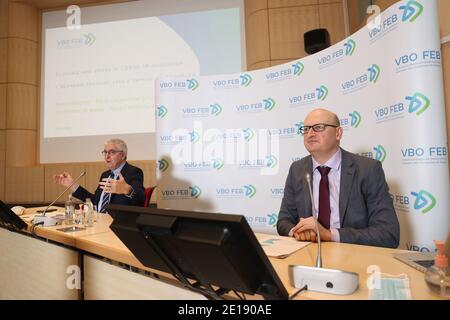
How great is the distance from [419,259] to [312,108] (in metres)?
1.99

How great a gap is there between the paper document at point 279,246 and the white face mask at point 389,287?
0.35 m

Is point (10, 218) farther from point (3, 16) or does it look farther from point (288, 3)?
point (3, 16)

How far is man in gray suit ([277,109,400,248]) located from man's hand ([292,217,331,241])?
0.12m

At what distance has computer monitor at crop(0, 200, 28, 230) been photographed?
1.88 metres

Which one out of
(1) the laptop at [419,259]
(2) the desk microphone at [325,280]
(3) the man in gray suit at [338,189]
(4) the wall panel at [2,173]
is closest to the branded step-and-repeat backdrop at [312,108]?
(3) the man in gray suit at [338,189]

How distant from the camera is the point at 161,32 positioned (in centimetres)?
456

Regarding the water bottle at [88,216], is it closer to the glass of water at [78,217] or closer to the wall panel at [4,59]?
the glass of water at [78,217]

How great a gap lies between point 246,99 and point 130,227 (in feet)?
8.63

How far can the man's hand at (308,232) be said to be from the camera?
4.51 feet

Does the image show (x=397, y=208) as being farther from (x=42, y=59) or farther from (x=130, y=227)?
(x=42, y=59)

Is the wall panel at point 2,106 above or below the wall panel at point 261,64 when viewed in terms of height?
A: below

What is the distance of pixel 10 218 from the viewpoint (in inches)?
75.1

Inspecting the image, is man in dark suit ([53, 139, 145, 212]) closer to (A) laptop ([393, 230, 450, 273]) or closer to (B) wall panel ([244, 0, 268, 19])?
(A) laptop ([393, 230, 450, 273])

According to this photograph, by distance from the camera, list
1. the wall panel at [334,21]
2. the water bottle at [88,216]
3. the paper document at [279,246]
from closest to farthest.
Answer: the paper document at [279,246] → the water bottle at [88,216] → the wall panel at [334,21]
